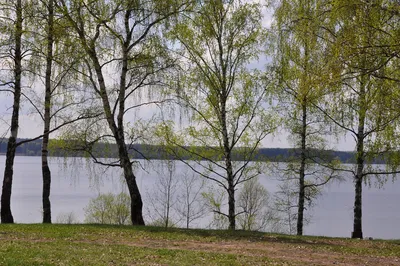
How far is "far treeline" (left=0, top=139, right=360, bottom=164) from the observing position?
1752 cm

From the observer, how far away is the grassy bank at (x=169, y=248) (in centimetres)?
992

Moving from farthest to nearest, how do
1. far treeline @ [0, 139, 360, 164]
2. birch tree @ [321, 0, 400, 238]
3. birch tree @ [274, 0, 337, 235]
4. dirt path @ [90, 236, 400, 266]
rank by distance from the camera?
birch tree @ [274, 0, 337, 235]
far treeline @ [0, 139, 360, 164]
dirt path @ [90, 236, 400, 266]
birch tree @ [321, 0, 400, 238]

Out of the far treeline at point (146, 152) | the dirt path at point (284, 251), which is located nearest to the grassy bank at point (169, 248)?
the dirt path at point (284, 251)

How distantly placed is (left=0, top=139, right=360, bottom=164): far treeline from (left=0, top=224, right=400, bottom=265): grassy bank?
139 inches

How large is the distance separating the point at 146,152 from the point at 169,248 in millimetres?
7088

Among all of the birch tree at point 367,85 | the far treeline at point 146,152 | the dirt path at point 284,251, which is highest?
the birch tree at point 367,85

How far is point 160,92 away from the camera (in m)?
17.2

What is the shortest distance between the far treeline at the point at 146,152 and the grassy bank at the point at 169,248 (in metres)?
Answer: 3.52

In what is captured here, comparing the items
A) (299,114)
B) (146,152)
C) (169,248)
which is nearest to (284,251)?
(169,248)

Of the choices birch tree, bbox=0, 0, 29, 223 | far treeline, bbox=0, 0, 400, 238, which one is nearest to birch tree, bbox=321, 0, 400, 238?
far treeline, bbox=0, 0, 400, 238

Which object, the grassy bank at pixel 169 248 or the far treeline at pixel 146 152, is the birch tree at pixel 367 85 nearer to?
the far treeline at pixel 146 152

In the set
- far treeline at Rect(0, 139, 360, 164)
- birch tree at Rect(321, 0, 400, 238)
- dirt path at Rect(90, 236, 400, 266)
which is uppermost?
birch tree at Rect(321, 0, 400, 238)

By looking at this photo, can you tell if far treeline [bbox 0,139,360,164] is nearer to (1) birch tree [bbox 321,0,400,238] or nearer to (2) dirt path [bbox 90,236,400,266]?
(1) birch tree [bbox 321,0,400,238]

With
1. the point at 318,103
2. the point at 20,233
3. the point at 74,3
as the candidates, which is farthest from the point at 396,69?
the point at 20,233
